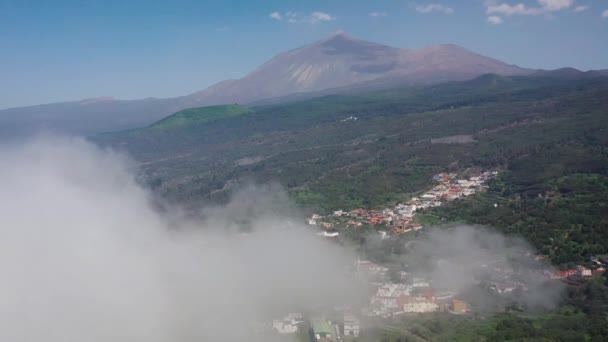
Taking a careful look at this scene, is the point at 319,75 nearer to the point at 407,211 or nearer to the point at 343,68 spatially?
the point at 343,68

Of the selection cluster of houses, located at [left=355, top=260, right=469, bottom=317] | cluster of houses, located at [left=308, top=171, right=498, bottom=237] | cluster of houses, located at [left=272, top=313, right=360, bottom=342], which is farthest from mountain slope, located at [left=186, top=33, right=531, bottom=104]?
cluster of houses, located at [left=272, top=313, right=360, bottom=342]

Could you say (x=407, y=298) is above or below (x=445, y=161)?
below

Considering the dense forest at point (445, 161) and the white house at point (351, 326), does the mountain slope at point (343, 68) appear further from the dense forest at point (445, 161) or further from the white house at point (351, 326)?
the white house at point (351, 326)

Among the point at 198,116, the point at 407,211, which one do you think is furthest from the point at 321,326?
the point at 198,116

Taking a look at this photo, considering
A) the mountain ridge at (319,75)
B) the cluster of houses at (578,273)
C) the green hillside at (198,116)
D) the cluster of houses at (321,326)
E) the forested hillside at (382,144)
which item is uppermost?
the mountain ridge at (319,75)

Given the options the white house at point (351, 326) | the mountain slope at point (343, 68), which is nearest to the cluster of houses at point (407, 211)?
the white house at point (351, 326)

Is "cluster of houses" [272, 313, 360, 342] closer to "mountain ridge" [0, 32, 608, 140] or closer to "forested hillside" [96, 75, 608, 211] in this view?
"forested hillside" [96, 75, 608, 211]

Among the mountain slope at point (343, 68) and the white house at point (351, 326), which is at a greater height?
the mountain slope at point (343, 68)

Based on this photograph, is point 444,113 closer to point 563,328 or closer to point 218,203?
point 218,203
